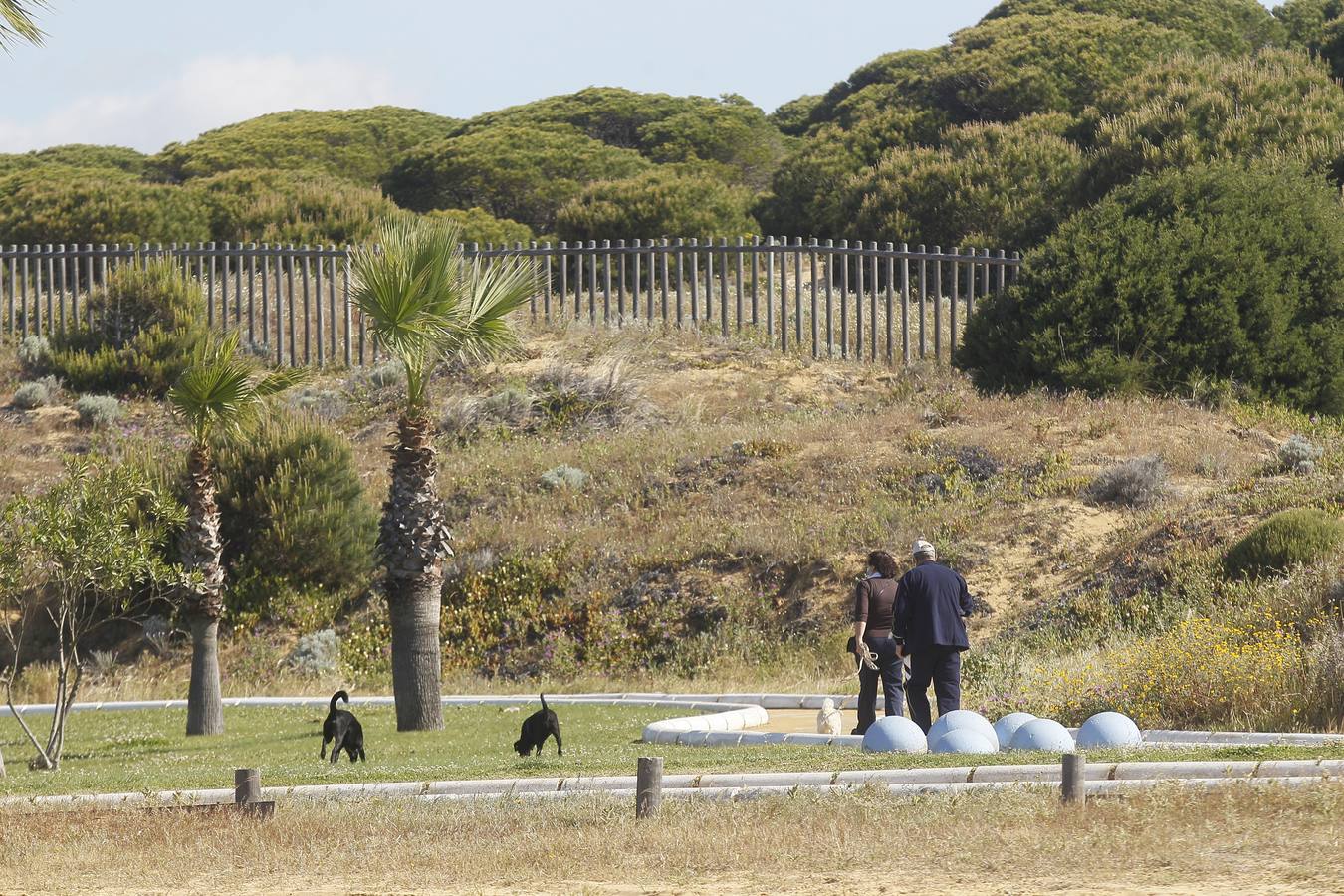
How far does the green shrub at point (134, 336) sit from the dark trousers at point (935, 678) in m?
19.6

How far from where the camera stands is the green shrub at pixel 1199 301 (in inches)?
917

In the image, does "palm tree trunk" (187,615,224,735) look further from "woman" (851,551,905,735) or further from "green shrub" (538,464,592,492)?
"green shrub" (538,464,592,492)

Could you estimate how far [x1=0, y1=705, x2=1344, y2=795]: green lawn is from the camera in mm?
11695

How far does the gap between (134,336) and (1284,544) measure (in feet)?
67.8

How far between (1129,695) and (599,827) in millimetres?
6232

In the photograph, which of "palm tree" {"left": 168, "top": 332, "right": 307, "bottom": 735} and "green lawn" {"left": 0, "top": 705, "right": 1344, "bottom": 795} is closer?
"green lawn" {"left": 0, "top": 705, "right": 1344, "bottom": 795}

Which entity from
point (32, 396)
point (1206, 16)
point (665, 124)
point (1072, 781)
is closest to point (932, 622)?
point (1072, 781)

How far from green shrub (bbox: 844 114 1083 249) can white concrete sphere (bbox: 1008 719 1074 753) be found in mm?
23788

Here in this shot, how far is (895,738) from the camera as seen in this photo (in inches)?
480

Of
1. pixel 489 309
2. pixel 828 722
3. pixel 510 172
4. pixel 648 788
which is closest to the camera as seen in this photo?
pixel 648 788

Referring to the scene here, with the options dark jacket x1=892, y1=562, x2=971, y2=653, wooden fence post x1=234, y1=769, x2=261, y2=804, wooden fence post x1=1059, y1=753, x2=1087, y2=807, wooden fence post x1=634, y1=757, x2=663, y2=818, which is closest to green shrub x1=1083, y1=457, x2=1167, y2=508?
dark jacket x1=892, y1=562, x2=971, y2=653

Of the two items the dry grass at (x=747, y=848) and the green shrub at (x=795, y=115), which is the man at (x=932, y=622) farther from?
the green shrub at (x=795, y=115)

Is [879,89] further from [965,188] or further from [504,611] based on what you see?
[504,611]

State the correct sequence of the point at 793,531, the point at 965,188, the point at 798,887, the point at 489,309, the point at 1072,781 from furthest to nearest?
the point at 965,188
the point at 793,531
the point at 489,309
the point at 1072,781
the point at 798,887
